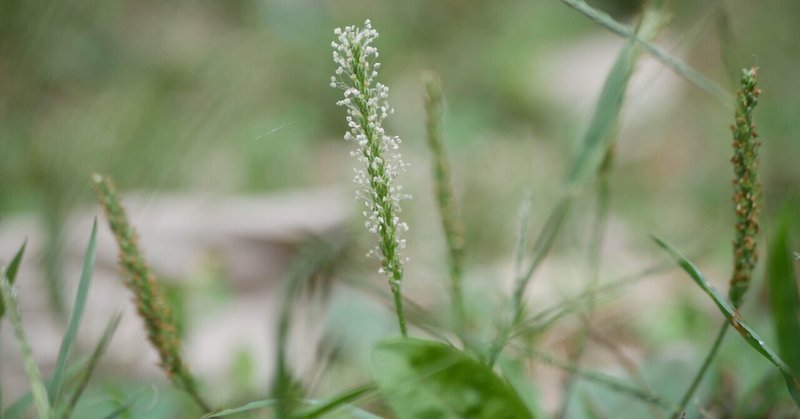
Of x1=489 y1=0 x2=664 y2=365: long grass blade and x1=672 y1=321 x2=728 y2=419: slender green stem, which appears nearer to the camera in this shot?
x1=672 y1=321 x2=728 y2=419: slender green stem

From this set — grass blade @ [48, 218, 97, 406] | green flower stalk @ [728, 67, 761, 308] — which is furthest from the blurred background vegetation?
green flower stalk @ [728, 67, 761, 308]

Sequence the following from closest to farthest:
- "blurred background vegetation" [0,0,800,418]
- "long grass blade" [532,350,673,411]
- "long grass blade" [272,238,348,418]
→ 1. "long grass blade" [272,238,348,418]
2. "long grass blade" [532,350,673,411]
3. "blurred background vegetation" [0,0,800,418]

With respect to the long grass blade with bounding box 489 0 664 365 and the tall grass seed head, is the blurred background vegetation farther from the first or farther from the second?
the tall grass seed head

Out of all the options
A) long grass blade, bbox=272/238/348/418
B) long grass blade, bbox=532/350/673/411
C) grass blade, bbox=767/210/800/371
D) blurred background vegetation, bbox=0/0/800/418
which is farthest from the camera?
blurred background vegetation, bbox=0/0/800/418

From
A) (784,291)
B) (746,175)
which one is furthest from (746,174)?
(784,291)

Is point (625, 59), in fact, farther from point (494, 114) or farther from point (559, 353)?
point (494, 114)

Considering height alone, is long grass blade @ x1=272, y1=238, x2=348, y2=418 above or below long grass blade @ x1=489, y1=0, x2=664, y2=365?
below

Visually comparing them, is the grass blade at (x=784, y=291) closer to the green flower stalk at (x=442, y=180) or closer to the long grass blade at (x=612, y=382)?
the long grass blade at (x=612, y=382)

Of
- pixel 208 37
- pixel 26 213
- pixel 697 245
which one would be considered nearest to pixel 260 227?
pixel 26 213
